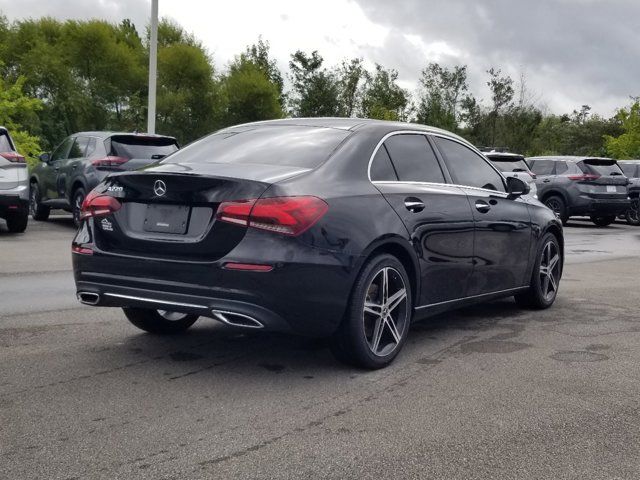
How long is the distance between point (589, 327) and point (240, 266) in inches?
139

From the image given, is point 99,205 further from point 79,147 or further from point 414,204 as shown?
point 79,147

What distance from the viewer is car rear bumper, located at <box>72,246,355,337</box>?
15.4ft

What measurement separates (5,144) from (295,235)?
10.0m

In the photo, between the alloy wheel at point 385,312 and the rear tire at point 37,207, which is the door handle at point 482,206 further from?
the rear tire at point 37,207

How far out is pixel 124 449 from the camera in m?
3.72

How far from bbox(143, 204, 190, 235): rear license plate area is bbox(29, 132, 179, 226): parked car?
9001 mm

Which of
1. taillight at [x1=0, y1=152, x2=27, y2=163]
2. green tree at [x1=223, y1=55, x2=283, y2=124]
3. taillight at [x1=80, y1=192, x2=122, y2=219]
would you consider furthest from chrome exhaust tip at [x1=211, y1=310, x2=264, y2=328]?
green tree at [x1=223, y1=55, x2=283, y2=124]

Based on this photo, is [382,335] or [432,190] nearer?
[382,335]

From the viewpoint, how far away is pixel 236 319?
4.73 m

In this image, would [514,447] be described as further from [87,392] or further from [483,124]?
[483,124]

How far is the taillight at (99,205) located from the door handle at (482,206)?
2.75m

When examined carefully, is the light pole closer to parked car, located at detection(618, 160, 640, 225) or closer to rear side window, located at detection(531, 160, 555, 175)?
rear side window, located at detection(531, 160, 555, 175)

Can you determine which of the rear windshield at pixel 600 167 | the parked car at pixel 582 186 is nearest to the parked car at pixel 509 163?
the parked car at pixel 582 186

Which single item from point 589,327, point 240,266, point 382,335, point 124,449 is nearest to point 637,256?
point 589,327
